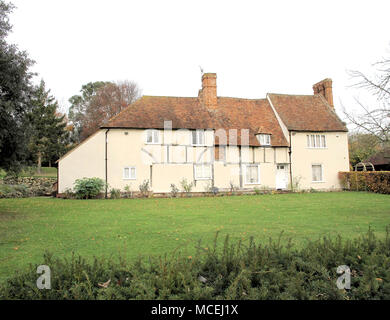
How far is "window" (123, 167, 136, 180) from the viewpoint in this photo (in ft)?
78.0

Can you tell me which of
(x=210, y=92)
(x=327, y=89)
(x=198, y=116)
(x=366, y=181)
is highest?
(x=327, y=89)

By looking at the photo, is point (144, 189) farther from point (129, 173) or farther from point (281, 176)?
point (281, 176)

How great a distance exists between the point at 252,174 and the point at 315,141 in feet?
21.2

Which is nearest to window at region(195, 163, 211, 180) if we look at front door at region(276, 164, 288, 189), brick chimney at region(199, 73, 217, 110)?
brick chimney at region(199, 73, 217, 110)

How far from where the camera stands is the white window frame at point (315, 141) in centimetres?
2678

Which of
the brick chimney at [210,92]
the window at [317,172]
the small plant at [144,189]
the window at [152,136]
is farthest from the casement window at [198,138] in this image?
the window at [317,172]

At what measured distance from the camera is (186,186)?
24141 millimetres

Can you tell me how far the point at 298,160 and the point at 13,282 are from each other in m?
25.0

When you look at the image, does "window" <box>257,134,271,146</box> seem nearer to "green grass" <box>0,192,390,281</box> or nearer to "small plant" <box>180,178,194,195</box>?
"small plant" <box>180,178,194,195</box>

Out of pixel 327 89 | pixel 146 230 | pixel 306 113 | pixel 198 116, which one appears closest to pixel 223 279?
pixel 146 230

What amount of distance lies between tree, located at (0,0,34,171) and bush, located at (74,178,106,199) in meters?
8.31

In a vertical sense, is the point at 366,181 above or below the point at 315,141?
below

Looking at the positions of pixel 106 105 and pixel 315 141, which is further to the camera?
pixel 106 105
